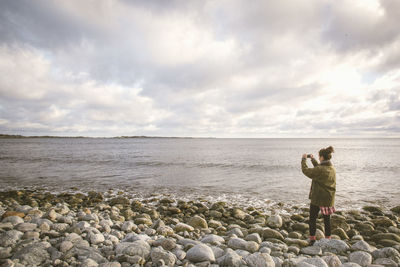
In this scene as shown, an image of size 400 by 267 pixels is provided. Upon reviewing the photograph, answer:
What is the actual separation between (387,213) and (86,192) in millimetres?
18023

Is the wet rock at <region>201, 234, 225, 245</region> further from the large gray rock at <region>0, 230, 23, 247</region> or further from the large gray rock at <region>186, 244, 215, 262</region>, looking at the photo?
the large gray rock at <region>0, 230, 23, 247</region>

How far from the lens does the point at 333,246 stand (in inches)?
233

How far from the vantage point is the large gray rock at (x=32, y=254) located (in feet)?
14.3

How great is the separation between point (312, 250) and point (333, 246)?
2.28ft

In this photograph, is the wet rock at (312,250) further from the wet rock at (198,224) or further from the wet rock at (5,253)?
the wet rock at (5,253)

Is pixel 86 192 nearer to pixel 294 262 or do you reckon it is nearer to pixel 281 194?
pixel 281 194

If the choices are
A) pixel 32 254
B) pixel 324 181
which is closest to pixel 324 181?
pixel 324 181

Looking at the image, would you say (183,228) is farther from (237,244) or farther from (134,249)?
(134,249)

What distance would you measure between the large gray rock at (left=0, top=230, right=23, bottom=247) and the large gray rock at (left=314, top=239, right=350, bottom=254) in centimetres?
794

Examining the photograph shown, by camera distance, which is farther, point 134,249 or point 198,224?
point 198,224

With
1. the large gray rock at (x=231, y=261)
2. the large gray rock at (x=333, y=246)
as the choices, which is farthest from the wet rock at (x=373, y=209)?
the large gray rock at (x=231, y=261)

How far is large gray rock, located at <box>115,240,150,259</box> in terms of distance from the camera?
491 cm

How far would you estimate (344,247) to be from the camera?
5863 mm

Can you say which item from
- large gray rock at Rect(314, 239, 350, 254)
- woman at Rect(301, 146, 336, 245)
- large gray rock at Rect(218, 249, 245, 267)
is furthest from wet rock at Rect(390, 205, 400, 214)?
large gray rock at Rect(218, 249, 245, 267)
